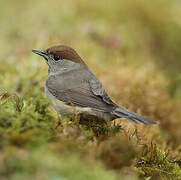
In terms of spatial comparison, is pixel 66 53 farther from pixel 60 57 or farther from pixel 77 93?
pixel 77 93

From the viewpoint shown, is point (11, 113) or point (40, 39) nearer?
point (11, 113)

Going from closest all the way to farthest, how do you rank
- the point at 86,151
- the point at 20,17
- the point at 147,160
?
the point at 86,151 → the point at 147,160 → the point at 20,17

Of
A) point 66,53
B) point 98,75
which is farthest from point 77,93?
point 98,75

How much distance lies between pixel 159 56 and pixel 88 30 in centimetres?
170

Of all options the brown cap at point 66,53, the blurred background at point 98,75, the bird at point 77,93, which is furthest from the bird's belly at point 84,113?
the brown cap at point 66,53

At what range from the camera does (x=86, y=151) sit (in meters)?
3.05

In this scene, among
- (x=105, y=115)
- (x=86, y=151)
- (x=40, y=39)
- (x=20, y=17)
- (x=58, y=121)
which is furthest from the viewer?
(x=20, y=17)

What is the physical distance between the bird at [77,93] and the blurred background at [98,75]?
27 centimetres

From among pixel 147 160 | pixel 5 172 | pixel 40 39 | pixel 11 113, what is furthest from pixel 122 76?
pixel 5 172

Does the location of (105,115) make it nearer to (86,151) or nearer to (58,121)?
(58,121)

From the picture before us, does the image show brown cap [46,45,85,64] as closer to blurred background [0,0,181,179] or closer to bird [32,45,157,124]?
bird [32,45,157,124]

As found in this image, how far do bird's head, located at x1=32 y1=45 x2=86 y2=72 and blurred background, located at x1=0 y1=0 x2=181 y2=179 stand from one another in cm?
63

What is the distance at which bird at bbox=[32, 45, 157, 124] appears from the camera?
4266 millimetres

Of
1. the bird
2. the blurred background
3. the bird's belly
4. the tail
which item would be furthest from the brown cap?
the tail
